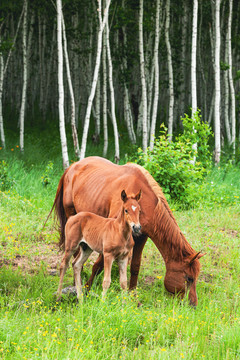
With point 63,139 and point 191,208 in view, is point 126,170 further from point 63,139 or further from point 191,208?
point 63,139

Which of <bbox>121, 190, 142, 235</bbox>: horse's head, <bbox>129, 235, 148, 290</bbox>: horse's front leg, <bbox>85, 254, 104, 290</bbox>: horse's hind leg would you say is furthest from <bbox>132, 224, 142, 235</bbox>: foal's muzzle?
<bbox>85, 254, 104, 290</bbox>: horse's hind leg

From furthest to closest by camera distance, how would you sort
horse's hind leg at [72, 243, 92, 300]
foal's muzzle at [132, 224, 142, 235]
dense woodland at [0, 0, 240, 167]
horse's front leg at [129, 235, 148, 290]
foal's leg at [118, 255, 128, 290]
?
1. dense woodland at [0, 0, 240, 167]
2. horse's front leg at [129, 235, 148, 290]
3. horse's hind leg at [72, 243, 92, 300]
4. foal's leg at [118, 255, 128, 290]
5. foal's muzzle at [132, 224, 142, 235]

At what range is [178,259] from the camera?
5.04m

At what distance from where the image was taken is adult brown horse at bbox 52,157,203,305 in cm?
499

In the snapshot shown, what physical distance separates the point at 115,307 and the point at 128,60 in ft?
55.0

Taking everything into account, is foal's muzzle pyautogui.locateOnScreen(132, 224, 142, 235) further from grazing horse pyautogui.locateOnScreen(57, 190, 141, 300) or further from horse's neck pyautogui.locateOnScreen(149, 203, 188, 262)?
horse's neck pyautogui.locateOnScreen(149, 203, 188, 262)

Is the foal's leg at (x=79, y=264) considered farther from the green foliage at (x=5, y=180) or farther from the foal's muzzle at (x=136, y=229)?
the green foliage at (x=5, y=180)

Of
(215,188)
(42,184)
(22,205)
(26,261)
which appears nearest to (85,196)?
(26,261)

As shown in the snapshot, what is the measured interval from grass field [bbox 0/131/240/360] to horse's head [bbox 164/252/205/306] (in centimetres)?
13

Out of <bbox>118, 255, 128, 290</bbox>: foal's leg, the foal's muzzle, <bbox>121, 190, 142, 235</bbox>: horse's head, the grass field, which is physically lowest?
the grass field

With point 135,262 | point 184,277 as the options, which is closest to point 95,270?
point 135,262

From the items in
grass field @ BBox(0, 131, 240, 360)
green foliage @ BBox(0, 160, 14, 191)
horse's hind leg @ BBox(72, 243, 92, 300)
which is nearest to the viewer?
grass field @ BBox(0, 131, 240, 360)

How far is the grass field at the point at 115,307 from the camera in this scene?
385cm

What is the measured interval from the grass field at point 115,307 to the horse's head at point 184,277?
0.13 metres
